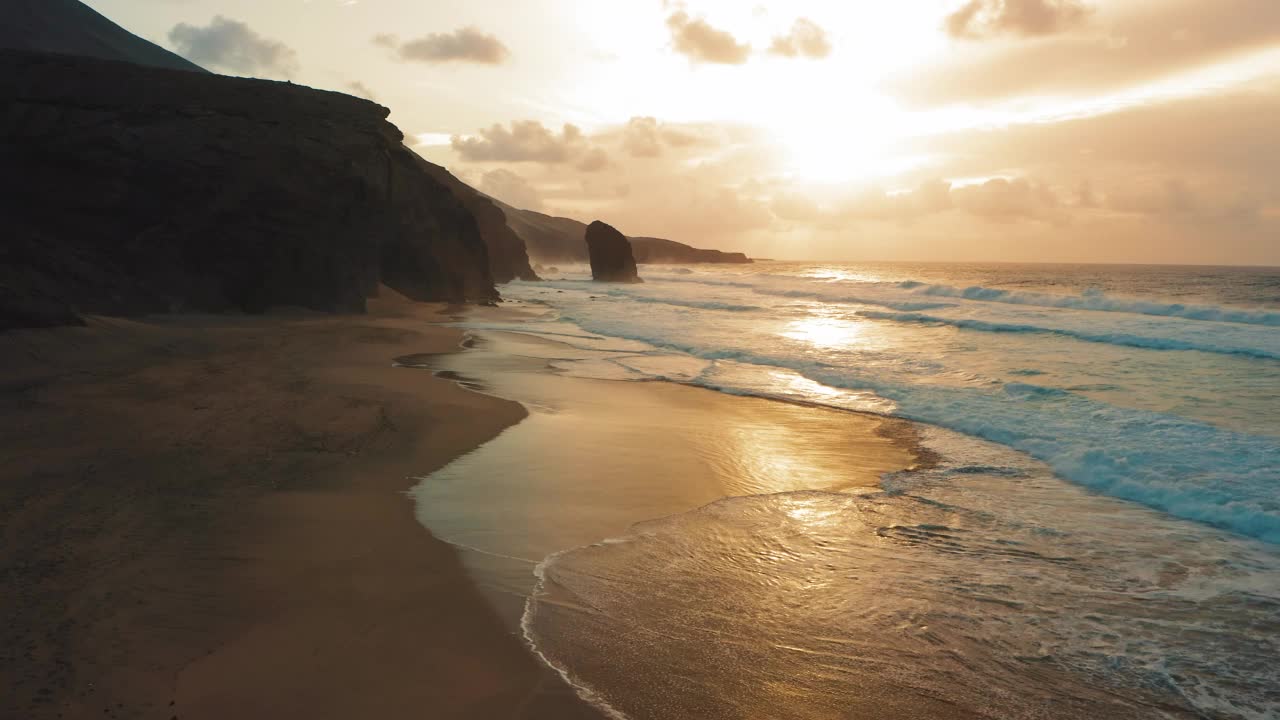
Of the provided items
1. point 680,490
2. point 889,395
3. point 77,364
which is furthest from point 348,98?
point 680,490

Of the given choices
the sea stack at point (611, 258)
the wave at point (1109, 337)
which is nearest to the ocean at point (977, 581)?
the wave at point (1109, 337)

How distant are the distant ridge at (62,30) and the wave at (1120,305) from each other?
54509 mm

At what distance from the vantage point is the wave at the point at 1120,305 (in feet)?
107

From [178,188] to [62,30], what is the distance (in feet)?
142

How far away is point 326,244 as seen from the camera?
2434 cm

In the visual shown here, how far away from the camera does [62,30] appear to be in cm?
4969

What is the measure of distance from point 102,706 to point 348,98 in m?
29.4

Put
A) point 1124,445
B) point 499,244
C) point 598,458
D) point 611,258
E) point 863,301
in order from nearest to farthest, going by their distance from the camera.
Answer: point 598,458
point 1124,445
point 863,301
point 499,244
point 611,258

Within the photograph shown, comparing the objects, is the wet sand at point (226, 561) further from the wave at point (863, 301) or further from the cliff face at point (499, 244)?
the cliff face at point (499, 244)

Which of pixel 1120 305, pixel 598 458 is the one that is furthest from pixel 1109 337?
pixel 598 458

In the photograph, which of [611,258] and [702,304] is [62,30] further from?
[611,258]

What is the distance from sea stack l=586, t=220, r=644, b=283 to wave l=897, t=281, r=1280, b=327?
125ft

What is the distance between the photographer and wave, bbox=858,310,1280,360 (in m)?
20.8

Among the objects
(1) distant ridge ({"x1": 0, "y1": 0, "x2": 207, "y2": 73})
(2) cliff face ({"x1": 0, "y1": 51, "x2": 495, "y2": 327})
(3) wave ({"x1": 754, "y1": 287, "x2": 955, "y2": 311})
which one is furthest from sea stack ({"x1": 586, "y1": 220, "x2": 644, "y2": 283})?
(2) cliff face ({"x1": 0, "y1": 51, "x2": 495, "y2": 327})
